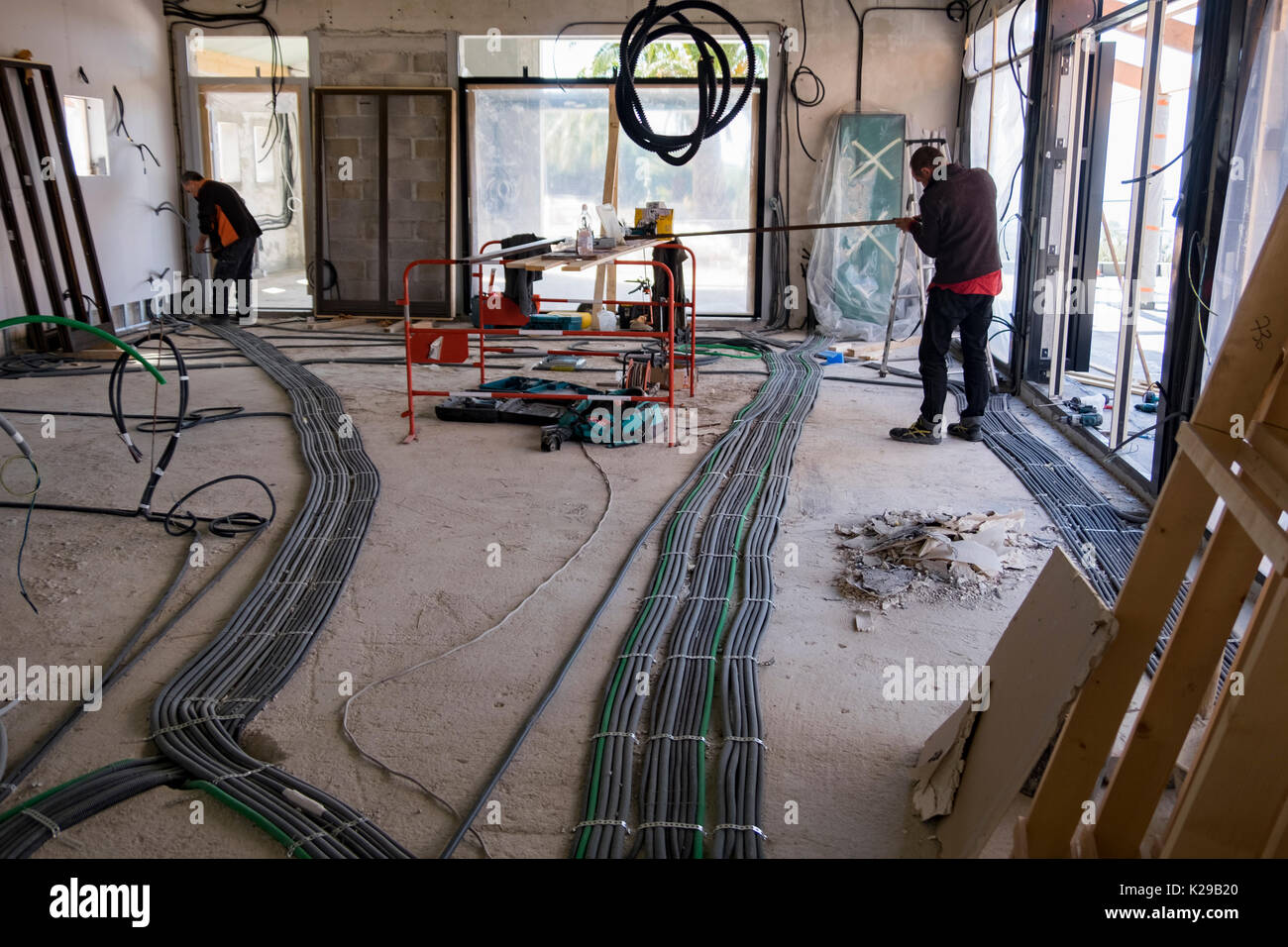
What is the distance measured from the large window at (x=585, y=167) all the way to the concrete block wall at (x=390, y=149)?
0.38m

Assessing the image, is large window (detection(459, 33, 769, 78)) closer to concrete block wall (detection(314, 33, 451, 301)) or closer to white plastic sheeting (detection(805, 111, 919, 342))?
concrete block wall (detection(314, 33, 451, 301))

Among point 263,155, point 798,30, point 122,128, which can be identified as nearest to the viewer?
point 122,128

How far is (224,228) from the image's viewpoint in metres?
10.3

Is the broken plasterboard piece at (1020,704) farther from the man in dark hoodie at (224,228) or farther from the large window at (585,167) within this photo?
the man in dark hoodie at (224,228)

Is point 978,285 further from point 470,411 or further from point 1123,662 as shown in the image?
point 1123,662

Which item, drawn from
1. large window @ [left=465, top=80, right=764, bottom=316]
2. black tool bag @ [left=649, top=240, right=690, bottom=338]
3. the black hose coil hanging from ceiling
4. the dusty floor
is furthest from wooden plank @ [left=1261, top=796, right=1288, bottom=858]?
large window @ [left=465, top=80, right=764, bottom=316]

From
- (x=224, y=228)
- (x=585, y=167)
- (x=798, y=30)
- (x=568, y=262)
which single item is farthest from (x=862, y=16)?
(x=224, y=228)

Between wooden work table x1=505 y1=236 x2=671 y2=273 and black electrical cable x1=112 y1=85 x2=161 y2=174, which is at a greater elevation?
black electrical cable x1=112 y1=85 x2=161 y2=174

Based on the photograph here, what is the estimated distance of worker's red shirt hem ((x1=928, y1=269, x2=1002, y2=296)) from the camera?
5922mm

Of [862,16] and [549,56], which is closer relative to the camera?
[862,16]

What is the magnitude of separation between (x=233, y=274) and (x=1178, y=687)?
33.3ft

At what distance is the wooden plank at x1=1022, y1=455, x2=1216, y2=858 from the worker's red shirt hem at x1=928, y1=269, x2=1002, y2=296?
13.5 feet

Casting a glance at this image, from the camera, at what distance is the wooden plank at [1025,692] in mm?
2064

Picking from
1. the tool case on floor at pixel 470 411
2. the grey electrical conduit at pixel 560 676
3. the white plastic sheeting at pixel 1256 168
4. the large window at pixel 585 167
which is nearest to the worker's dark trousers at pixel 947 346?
the grey electrical conduit at pixel 560 676
